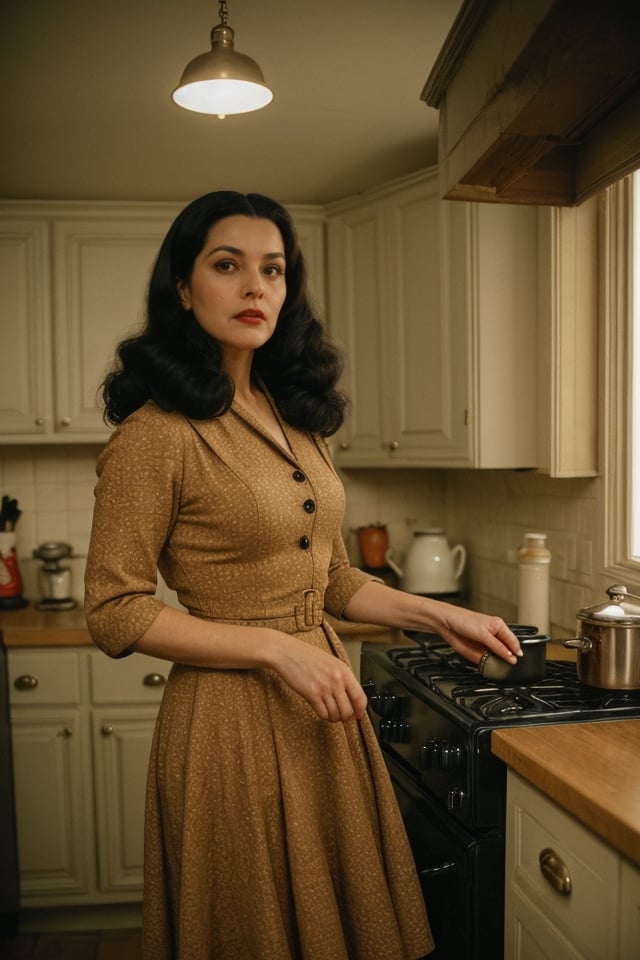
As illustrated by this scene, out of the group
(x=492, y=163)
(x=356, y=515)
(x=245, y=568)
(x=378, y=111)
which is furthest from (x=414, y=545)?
(x=245, y=568)

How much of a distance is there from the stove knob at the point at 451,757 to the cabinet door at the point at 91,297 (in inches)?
77.0

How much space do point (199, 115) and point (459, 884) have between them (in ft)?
6.11

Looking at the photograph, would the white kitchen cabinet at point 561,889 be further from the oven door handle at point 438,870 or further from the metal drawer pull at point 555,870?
the oven door handle at point 438,870

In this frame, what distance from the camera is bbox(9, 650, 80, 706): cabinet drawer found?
2.86 metres

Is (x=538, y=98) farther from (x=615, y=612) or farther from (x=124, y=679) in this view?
(x=124, y=679)

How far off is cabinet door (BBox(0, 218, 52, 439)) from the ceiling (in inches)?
6.0

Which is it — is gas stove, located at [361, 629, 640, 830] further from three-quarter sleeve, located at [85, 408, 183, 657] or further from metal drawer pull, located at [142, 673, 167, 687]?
metal drawer pull, located at [142, 673, 167, 687]

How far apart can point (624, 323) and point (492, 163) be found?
2.14ft

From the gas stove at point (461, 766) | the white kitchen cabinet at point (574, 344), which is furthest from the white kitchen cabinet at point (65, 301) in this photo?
the gas stove at point (461, 766)

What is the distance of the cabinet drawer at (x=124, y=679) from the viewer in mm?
2881

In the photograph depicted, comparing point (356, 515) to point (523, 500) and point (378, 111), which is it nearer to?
point (523, 500)

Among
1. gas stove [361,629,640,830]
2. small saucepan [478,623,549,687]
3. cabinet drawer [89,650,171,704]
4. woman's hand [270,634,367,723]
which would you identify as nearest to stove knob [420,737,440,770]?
gas stove [361,629,640,830]

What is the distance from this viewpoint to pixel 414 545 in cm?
314

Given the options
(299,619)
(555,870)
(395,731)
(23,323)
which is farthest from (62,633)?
(555,870)
